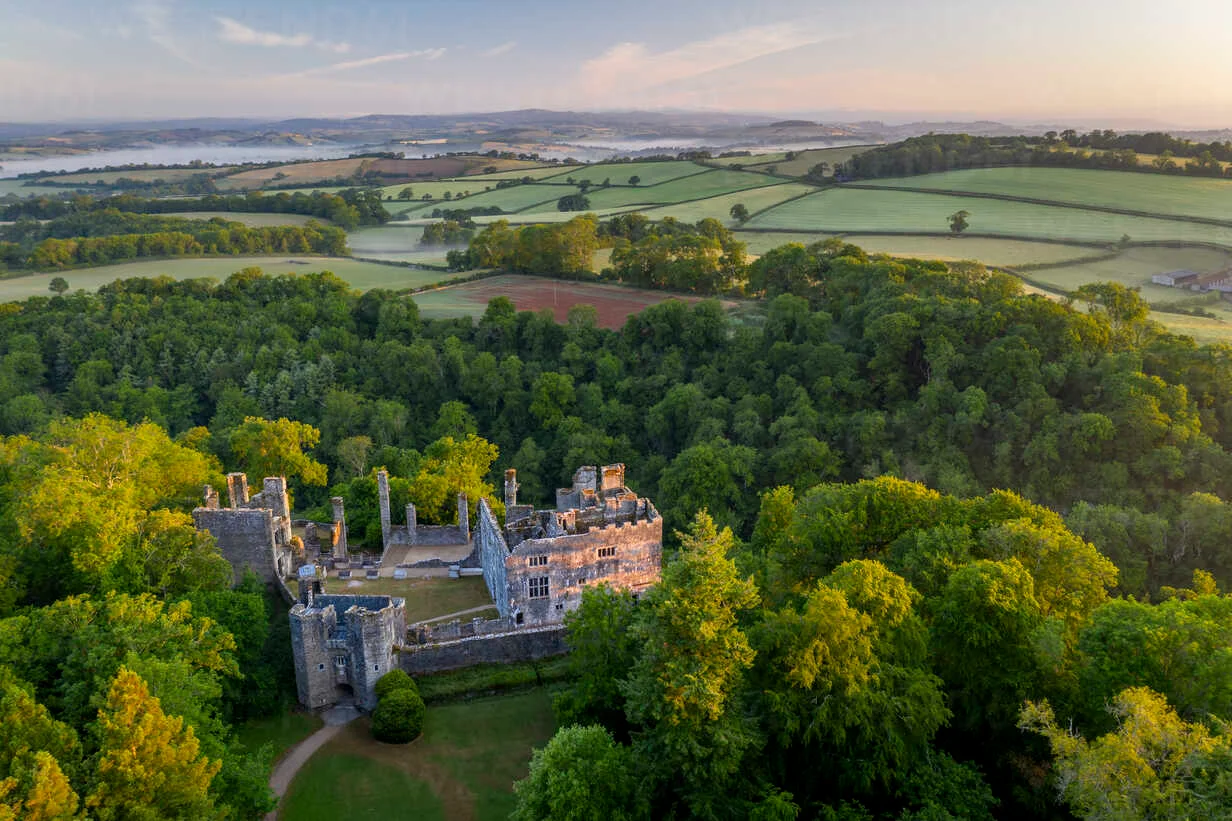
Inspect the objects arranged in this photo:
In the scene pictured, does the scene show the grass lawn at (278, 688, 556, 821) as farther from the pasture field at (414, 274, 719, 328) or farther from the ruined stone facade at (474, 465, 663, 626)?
the pasture field at (414, 274, 719, 328)

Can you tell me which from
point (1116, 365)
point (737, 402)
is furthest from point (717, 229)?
point (1116, 365)

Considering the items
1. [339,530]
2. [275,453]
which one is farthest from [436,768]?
[275,453]

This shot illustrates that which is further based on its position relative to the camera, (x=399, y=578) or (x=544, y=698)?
(x=399, y=578)

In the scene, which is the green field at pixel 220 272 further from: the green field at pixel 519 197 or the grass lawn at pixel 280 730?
the grass lawn at pixel 280 730

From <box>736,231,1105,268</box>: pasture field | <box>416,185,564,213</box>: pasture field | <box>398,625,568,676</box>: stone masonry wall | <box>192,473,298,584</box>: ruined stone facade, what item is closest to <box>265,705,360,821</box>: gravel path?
<box>398,625,568,676</box>: stone masonry wall

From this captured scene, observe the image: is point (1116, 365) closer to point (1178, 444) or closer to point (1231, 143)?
point (1178, 444)

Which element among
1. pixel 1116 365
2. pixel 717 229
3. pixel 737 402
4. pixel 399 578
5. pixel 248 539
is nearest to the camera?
pixel 248 539

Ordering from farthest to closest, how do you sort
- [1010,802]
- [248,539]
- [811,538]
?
[248,539]
[811,538]
[1010,802]
